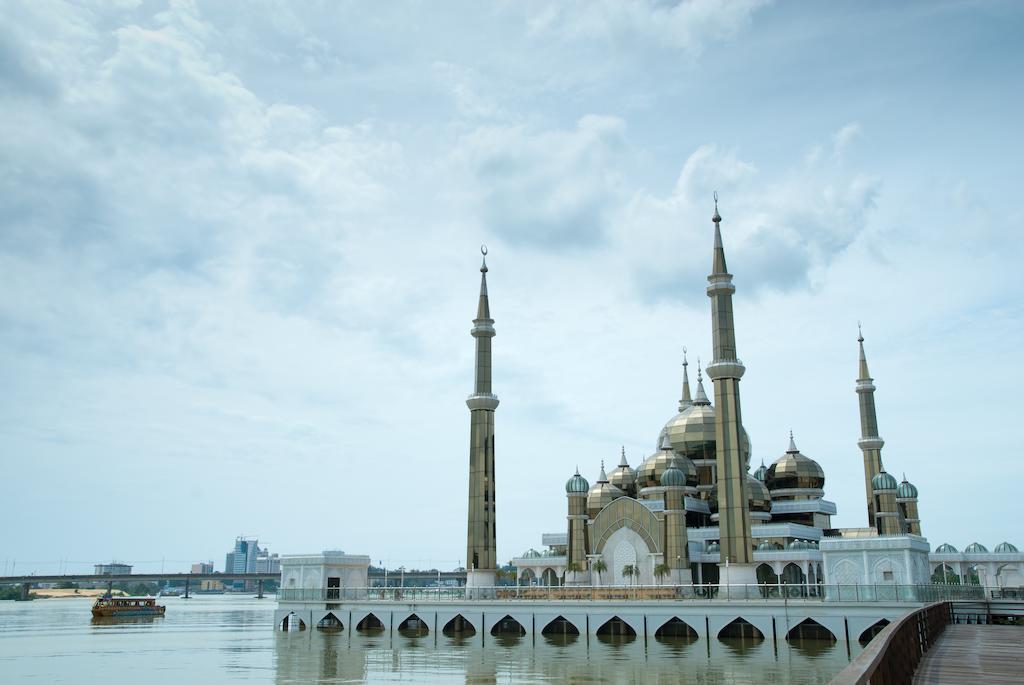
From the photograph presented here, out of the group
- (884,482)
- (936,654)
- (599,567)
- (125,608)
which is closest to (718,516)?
(599,567)

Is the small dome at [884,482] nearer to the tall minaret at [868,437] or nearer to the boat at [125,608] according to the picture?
the tall minaret at [868,437]

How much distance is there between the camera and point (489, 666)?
3484cm

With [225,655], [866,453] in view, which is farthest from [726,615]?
[866,453]

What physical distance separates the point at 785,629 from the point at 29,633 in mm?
51564

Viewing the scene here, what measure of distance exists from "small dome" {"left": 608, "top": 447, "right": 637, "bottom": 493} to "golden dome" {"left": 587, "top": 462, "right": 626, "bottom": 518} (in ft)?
11.9

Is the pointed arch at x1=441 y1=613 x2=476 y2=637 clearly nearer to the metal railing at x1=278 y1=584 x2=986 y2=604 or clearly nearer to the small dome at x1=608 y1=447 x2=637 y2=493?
the metal railing at x1=278 y1=584 x2=986 y2=604

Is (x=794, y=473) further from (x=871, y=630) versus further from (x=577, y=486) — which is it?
(x=871, y=630)

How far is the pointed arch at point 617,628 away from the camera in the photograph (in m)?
44.4

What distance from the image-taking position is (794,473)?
2603 inches

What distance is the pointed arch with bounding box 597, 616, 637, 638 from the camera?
44.4 m

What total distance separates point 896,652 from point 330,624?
48.1 meters

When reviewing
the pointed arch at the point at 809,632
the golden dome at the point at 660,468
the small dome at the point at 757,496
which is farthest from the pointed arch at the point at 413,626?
the small dome at the point at 757,496

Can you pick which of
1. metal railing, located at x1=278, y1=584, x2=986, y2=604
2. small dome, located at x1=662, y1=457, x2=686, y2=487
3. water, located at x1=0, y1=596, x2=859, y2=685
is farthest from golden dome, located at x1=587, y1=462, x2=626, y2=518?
water, located at x1=0, y1=596, x2=859, y2=685

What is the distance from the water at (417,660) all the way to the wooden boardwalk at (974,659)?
6.32 meters
